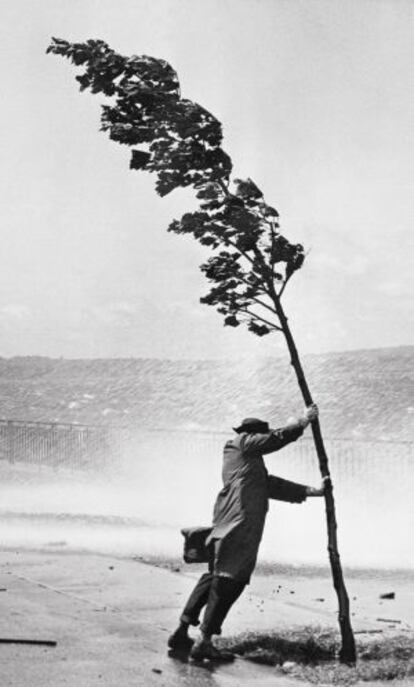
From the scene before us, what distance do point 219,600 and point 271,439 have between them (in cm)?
120

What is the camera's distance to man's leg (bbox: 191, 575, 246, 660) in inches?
322

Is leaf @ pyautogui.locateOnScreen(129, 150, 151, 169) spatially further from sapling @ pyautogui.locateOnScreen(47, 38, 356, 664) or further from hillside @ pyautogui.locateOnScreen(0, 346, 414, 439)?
hillside @ pyautogui.locateOnScreen(0, 346, 414, 439)

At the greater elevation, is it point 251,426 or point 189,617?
point 251,426

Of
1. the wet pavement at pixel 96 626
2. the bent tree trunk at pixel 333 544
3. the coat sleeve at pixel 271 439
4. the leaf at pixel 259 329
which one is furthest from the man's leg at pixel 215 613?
the leaf at pixel 259 329

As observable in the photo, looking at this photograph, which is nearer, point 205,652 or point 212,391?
point 205,652

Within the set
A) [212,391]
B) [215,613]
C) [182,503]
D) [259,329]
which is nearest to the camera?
[215,613]

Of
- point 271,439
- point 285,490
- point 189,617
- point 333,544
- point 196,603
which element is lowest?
point 189,617

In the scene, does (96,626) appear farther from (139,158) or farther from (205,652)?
(139,158)

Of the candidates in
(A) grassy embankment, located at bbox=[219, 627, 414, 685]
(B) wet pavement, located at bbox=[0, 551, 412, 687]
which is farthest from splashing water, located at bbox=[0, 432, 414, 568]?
(A) grassy embankment, located at bbox=[219, 627, 414, 685]

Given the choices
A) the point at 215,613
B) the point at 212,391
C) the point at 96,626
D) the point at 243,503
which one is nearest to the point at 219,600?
the point at 215,613

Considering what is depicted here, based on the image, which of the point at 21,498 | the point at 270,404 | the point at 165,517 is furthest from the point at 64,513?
the point at 270,404

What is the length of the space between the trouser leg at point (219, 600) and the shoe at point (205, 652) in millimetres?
98

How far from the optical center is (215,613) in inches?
325

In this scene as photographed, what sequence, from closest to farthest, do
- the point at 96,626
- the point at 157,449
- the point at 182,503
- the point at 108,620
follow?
the point at 96,626, the point at 108,620, the point at 182,503, the point at 157,449
